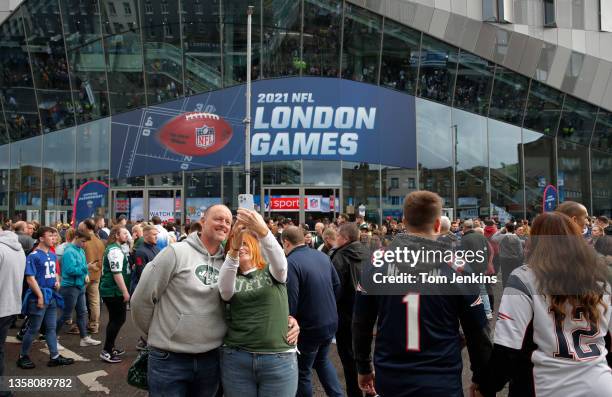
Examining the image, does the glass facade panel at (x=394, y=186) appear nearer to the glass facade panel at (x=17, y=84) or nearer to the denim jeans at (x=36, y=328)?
the glass facade panel at (x=17, y=84)

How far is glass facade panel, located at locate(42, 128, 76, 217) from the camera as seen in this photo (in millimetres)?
23547

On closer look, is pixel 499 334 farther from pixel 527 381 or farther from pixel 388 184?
pixel 388 184

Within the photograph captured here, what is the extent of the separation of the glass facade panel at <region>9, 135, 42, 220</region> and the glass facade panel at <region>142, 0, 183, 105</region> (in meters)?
6.18

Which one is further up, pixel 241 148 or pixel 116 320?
pixel 241 148

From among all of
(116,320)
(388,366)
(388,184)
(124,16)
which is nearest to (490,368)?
(388,366)

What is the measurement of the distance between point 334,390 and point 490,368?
105 inches

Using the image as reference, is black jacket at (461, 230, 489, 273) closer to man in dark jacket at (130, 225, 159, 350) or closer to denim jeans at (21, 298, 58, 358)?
man in dark jacket at (130, 225, 159, 350)

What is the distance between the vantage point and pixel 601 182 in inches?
934

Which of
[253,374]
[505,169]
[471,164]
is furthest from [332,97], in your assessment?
[253,374]

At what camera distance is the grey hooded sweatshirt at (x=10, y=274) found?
6.00m

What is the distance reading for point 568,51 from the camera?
22703 millimetres

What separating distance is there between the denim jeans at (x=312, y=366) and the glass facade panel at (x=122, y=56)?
778 inches

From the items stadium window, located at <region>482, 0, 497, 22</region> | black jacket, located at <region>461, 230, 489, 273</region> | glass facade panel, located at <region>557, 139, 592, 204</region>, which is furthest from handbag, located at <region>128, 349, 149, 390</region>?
glass facade panel, located at <region>557, 139, 592, 204</region>

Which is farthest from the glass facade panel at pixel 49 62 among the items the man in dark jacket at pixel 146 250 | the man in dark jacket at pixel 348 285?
the man in dark jacket at pixel 348 285
